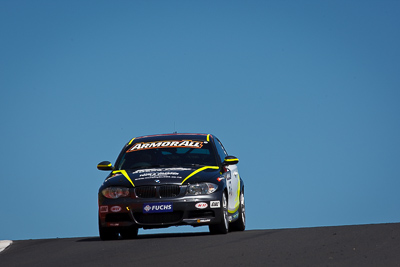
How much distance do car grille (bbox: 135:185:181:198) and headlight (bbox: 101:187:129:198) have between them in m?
0.17

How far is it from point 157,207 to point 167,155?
168 centimetres

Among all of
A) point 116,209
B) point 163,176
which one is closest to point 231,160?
point 163,176

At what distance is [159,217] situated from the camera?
1197cm

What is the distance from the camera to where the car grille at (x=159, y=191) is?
12.0 meters

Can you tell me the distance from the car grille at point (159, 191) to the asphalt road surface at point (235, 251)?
2.43 feet

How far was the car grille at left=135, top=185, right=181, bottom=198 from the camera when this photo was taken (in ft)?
39.4

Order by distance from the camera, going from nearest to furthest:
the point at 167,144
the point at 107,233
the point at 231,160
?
the point at 107,233
the point at 231,160
the point at 167,144

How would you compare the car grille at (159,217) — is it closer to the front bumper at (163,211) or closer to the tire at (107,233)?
the front bumper at (163,211)

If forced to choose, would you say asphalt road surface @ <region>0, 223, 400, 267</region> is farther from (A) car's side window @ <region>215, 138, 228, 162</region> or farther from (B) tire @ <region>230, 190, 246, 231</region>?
(A) car's side window @ <region>215, 138, 228, 162</region>

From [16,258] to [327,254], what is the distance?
3.94 m

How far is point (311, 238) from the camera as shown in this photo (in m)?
10.9

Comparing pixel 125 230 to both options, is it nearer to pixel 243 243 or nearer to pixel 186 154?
pixel 186 154

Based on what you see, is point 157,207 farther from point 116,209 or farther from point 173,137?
point 173,137

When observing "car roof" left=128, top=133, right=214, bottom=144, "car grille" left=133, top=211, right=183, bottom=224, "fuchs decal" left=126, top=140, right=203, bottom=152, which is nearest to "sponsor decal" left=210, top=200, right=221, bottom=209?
"car grille" left=133, top=211, right=183, bottom=224
